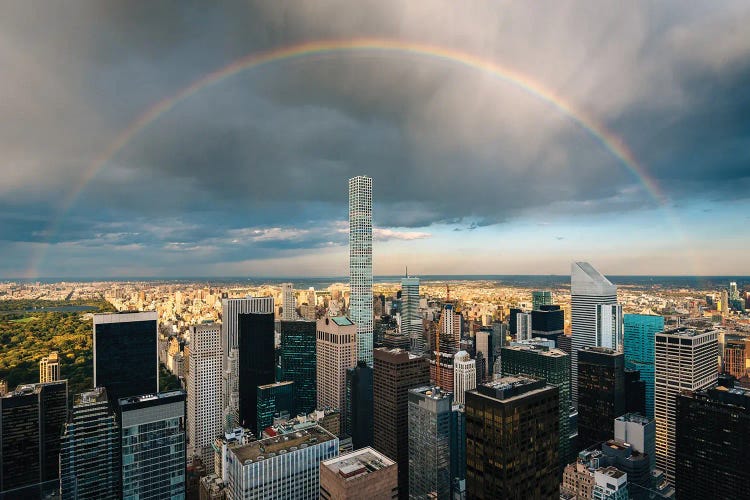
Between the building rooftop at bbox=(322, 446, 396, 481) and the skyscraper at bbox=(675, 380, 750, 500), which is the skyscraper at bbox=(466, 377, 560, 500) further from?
the skyscraper at bbox=(675, 380, 750, 500)

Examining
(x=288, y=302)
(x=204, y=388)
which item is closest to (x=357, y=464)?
(x=204, y=388)

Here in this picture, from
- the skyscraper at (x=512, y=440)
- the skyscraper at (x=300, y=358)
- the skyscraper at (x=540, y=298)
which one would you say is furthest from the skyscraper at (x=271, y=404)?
the skyscraper at (x=540, y=298)

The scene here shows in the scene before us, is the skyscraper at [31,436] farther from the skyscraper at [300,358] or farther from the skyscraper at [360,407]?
the skyscraper at [300,358]

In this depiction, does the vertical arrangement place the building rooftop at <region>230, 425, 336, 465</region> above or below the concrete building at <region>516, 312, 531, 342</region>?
above

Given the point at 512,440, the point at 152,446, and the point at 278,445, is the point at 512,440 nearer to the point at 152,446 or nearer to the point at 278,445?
the point at 278,445

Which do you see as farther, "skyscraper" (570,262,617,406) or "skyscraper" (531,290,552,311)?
"skyscraper" (531,290,552,311)

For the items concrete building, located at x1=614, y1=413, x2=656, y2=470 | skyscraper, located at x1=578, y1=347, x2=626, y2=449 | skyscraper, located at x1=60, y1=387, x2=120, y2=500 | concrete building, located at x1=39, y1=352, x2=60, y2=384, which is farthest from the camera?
skyscraper, located at x1=578, y1=347, x2=626, y2=449

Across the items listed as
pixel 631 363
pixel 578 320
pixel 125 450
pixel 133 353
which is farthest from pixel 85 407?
pixel 578 320

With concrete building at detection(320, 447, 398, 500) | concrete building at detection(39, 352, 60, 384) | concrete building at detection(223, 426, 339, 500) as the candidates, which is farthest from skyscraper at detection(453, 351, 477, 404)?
concrete building at detection(39, 352, 60, 384)
